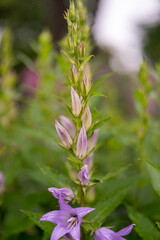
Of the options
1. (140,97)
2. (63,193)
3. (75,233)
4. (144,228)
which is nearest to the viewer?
(75,233)

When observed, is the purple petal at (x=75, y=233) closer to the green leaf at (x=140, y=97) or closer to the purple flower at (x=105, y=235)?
the purple flower at (x=105, y=235)

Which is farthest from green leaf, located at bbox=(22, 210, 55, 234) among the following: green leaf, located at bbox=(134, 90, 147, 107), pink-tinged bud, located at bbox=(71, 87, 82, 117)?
green leaf, located at bbox=(134, 90, 147, 107)

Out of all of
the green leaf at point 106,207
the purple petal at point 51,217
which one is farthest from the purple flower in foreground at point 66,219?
the green leaf at point 106,207

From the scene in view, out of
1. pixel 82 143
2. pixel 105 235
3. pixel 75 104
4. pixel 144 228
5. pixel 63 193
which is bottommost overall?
pixel 144 228

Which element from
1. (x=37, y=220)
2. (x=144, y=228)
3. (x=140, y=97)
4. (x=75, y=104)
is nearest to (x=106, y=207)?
(x=144, y=228)

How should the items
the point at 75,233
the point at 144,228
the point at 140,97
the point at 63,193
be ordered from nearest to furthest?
the point at 75,233
the point at 63,193
the point at 144,228
the point at 140,97

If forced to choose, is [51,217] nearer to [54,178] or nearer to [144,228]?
[54,178]
